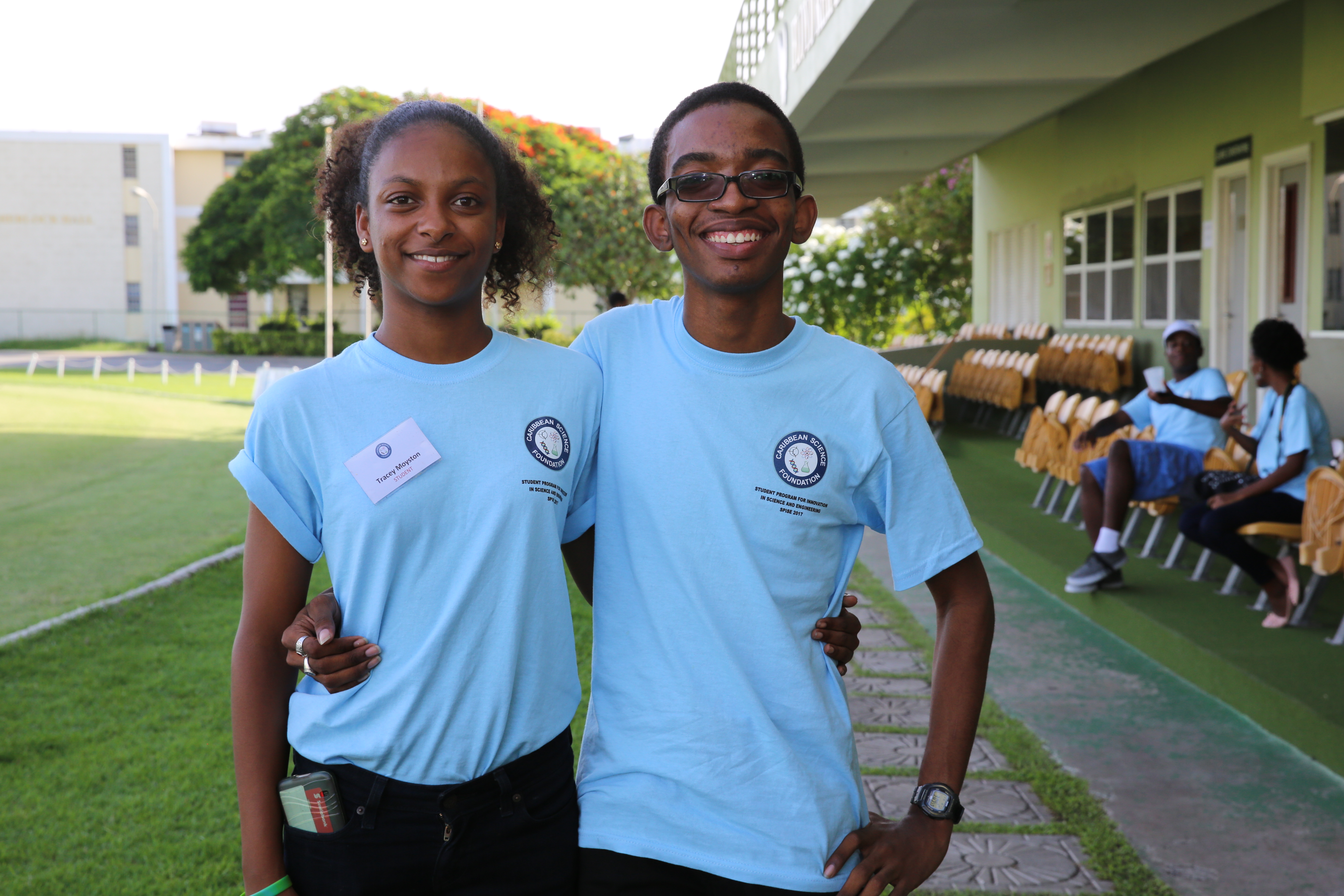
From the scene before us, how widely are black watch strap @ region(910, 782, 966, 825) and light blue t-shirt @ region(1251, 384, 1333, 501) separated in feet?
15.8

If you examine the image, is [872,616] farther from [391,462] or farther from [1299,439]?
[391,462]

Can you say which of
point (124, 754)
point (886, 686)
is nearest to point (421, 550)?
point (124, 754)

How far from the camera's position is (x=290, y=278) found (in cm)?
5947

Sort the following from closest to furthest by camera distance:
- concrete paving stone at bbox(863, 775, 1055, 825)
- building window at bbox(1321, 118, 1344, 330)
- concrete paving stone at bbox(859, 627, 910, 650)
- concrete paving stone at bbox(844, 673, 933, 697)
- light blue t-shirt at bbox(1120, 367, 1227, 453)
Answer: concrete paving stone at bbox(863, 775, 1055, 825) → concrete paving stone at bbox(844, 673, 933, 697) → concrete paving stone at bbox(859, 627, 910, 650) → light blue t-shirt at bbox(1120, 367, 1227, 453) → building window at bbox(1321, 118, 1344, 330)

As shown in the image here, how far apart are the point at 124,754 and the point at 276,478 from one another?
3.52 metres

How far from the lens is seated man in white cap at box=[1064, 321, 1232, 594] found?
271 inches

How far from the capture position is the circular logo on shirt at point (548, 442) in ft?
5.95

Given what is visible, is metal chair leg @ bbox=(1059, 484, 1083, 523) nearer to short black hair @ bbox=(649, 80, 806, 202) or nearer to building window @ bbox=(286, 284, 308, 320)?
short black hair @ bbox=(649, 80, 806, 202)

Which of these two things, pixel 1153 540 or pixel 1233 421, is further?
pixel 1153 540

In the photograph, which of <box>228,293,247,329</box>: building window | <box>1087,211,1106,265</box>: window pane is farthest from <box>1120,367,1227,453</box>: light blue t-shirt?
<box>228,293,247,329</box>: building window

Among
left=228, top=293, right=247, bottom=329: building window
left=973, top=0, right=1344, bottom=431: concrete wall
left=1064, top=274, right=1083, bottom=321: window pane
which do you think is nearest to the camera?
left=973, top=0, right=1344, bottom=431: concrete wall

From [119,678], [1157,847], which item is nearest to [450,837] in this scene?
[1157,847]

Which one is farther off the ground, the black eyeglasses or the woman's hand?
the black eyeglasses

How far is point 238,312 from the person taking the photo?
58.4 m
